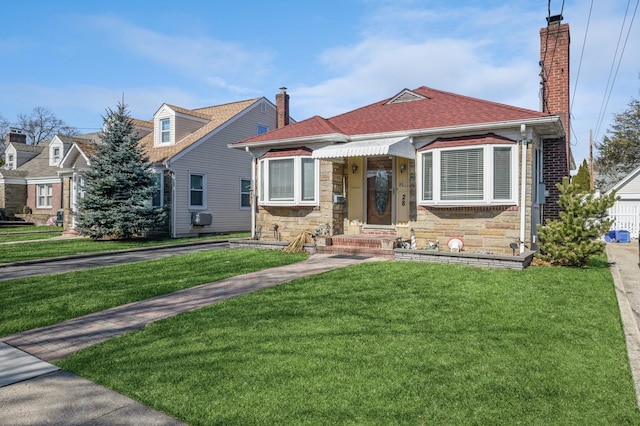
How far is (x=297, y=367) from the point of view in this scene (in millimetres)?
4184

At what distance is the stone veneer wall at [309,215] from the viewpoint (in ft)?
43.4

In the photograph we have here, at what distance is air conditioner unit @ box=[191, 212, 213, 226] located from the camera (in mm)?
20000

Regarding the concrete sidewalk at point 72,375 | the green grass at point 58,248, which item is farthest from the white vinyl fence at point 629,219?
the green grass at point 58,248

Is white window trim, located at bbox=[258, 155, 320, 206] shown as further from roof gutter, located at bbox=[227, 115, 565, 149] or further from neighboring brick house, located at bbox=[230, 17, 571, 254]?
roof gutter, located at bbox=[227, 115, 565, 149]

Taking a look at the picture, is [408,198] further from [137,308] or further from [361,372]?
[361,372]

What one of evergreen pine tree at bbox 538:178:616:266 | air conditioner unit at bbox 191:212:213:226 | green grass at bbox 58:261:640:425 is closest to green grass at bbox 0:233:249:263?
air conditioner unit at bbox 191:212:213:226

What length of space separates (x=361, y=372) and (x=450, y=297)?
3.22 m

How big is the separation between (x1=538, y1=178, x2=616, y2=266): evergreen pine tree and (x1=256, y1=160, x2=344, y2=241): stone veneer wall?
5.76 metres

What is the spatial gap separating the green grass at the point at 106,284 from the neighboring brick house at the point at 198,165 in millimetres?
8198

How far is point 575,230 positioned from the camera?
9.51 metres

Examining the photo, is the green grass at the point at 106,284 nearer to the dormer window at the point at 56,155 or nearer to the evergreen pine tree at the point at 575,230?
the evergreen pine tree at the point at 575,230

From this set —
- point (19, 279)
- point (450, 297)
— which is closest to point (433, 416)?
point (450, 297)

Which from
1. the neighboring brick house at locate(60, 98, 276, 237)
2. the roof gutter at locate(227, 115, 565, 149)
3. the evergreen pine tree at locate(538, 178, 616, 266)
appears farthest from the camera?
the neighboring brick house at locate(60, 98, 276, 237)

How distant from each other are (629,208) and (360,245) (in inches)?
652
